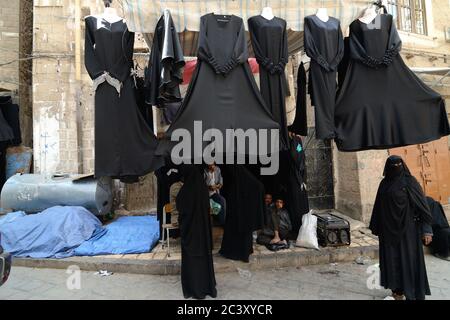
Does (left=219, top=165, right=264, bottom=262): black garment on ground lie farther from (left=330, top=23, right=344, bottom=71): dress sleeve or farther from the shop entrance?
the shop entrance

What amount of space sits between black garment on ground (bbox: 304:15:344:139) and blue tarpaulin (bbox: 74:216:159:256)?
3739 millimetres

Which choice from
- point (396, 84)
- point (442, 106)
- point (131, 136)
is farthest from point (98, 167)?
point (442, 106)

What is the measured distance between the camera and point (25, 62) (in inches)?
333

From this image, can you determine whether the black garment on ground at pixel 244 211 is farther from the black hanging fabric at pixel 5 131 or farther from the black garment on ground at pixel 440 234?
the black hanging fabric at pixel 5 131

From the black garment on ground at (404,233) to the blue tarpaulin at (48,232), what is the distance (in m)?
4.78

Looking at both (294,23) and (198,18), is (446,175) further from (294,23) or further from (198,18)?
(198,18)

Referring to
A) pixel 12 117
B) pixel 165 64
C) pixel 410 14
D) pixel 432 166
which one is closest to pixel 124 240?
pixel 165 64

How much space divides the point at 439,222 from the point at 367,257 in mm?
1417

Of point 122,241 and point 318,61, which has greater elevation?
point 318,61

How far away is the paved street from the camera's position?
4.02m

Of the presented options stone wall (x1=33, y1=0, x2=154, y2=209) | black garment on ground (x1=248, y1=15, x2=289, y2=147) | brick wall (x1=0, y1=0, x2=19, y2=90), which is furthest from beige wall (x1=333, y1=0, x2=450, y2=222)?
brick wall (x1=0, y1=0, x2=19, y2=90)

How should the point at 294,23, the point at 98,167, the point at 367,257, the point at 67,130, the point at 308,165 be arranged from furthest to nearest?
the point at 308,165 → the point at 67,130 → the point at 367,257 → the point at 294,23 → the point at 98,167

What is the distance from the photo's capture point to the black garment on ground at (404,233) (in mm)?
3584
